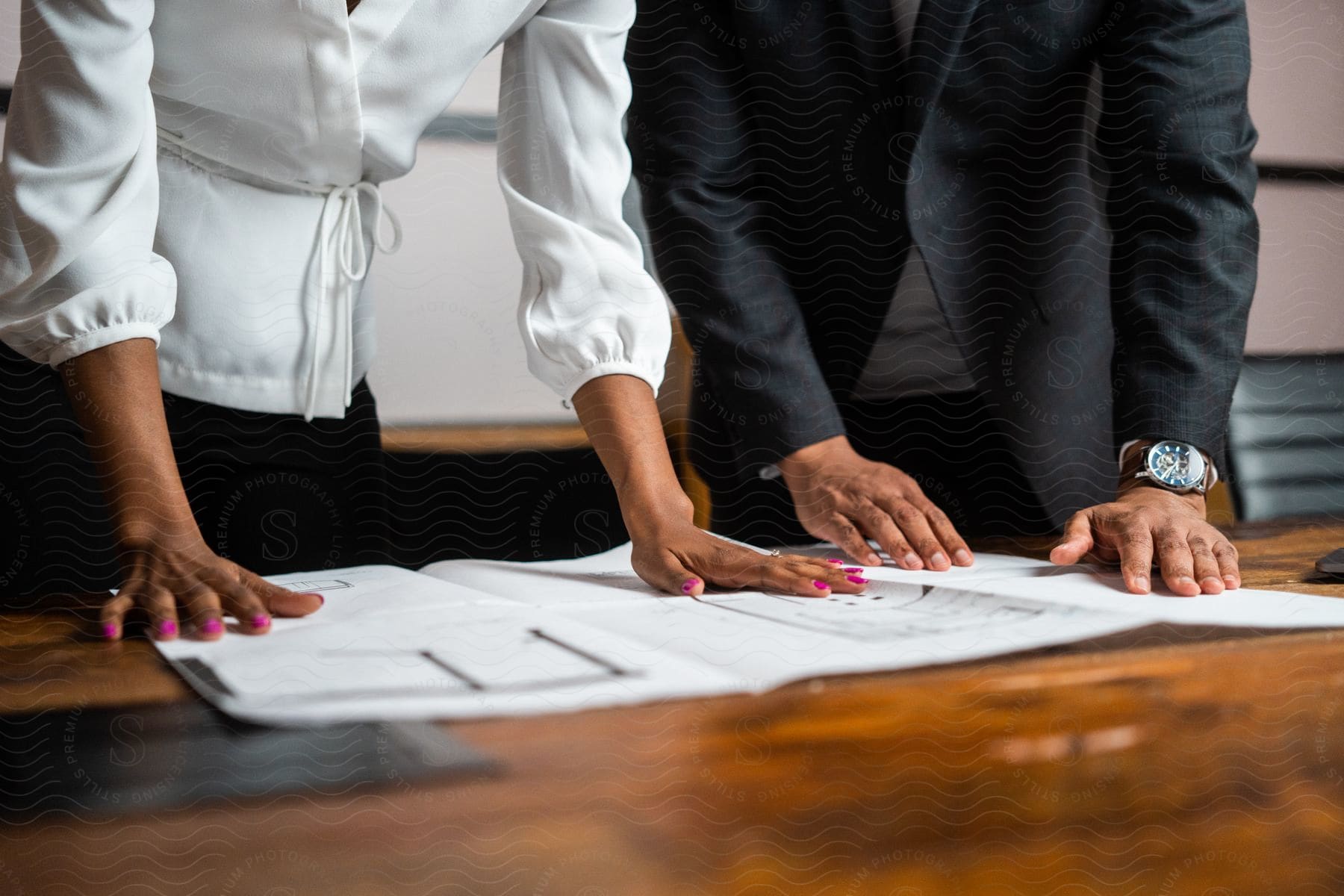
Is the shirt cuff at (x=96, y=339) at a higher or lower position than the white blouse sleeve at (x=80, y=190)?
lower

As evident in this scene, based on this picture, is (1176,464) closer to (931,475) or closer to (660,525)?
(931,475)

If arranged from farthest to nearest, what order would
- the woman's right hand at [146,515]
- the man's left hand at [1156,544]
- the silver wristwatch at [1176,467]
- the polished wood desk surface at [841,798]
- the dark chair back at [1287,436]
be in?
the dark chair back at [1287,436] → the silver wristwatch at [1176,467] → the man's left hand at [1156,544] → the woman's right hand at [146,515] → the polished wood desk surface at [841,798]

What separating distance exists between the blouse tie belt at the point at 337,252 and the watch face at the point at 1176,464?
0.45m

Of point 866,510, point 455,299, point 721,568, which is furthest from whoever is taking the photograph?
point 455,299

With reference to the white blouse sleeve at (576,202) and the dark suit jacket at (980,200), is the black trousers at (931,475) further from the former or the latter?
the white blouse sleeve at (576,202)

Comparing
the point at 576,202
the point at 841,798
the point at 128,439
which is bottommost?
the point at 841,798

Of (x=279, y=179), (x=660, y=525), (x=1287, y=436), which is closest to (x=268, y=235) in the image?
(x=279, y=179)

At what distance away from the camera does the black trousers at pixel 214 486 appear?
47cm

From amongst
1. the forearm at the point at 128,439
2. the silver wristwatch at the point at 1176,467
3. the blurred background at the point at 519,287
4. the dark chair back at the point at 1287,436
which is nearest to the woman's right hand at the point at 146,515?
the forearm at the point at 128,439

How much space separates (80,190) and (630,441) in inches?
9.8

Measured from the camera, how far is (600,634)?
0.35 metres

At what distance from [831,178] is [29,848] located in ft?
1.77

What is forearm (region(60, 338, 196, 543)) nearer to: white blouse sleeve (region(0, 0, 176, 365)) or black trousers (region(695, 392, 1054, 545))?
white blouse sleeve (region(0, 0, 176, 365))

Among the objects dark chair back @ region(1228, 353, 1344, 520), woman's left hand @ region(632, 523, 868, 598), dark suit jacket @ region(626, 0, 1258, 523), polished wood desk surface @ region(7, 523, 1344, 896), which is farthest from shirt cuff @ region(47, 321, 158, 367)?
dark chair back @ region(1228, 353, 1344, 520)
